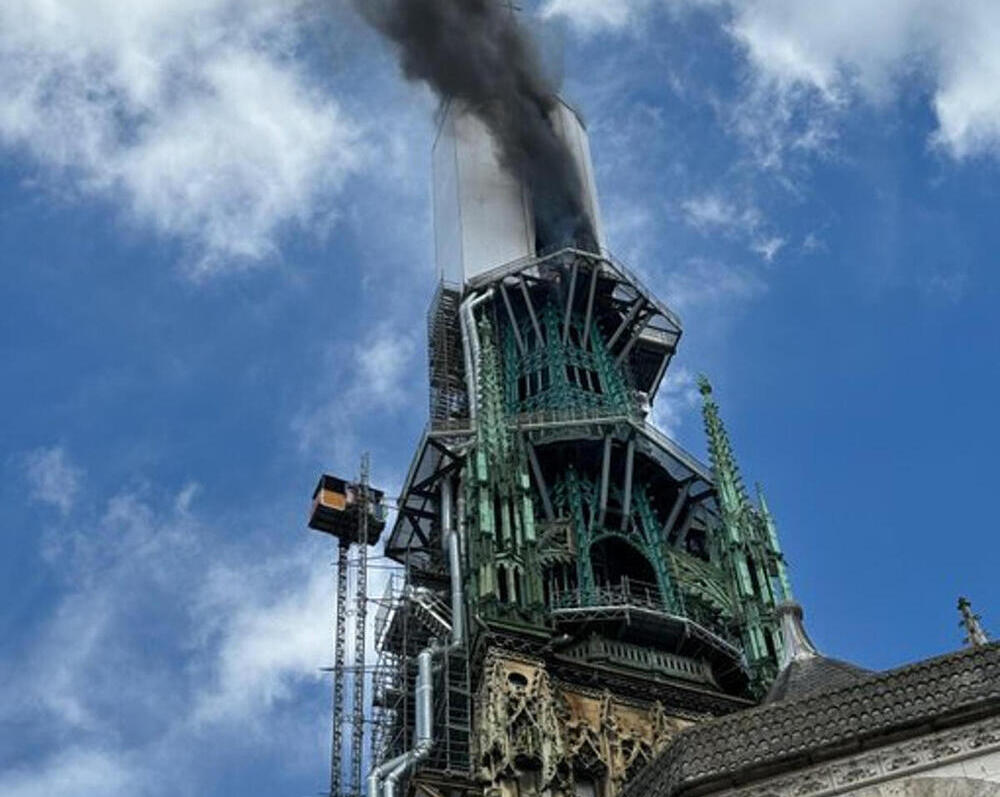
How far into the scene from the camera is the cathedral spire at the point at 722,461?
158ft

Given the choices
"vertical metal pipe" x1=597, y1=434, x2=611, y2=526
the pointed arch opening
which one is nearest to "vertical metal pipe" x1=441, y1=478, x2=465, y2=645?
the pointed arch opening

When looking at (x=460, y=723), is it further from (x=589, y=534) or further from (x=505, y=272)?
(x=505, y=272)

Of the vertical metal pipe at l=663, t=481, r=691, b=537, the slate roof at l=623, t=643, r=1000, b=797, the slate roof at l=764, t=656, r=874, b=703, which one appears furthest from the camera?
the vertical metal pipe at l=663, t=481, r=691, b=537

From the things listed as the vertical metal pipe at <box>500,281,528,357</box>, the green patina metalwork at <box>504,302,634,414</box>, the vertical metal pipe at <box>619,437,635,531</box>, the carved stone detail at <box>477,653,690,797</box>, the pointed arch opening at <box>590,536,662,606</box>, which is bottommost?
the carved stone detail at <box>477,653,690,797</box>

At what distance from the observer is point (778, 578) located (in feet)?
151

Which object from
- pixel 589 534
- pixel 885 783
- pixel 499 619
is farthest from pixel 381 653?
pixel 885 783

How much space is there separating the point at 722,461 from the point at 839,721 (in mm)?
32625

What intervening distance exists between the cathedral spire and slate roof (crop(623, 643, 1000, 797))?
98.7 feet

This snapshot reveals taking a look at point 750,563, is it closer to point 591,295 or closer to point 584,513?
point 584,513

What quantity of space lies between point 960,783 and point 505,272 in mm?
40531

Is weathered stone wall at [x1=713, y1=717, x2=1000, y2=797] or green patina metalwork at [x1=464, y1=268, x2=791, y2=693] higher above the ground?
green patina metalwork at [x1=464, y1=268, x2=791, y2=693]

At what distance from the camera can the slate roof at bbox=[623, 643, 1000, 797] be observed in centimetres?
1684

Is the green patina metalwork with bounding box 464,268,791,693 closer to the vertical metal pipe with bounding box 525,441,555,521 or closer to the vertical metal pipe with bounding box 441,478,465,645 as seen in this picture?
the vertical metal pipe with bounding box 525,441,555,521

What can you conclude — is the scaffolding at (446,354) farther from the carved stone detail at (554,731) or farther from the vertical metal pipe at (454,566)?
the carved stone detail at (554,731)
